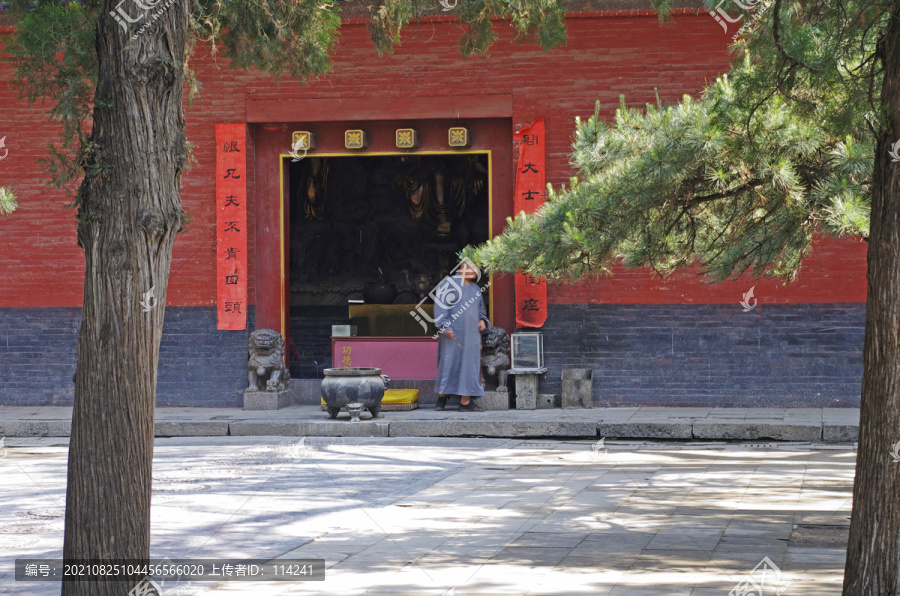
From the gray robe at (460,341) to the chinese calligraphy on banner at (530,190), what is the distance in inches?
23.1

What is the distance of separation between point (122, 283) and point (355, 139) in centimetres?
1085

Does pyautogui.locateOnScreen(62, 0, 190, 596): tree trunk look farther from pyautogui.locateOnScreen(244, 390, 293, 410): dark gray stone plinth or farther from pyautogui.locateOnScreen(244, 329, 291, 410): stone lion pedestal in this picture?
pyautogui.locateOnScreen(244, 390, 293, 410): dark gray stone plinth

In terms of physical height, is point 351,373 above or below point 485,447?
above

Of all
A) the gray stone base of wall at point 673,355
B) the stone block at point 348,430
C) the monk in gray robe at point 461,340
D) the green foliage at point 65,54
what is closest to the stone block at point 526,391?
the gray stone base of wall at point 673,355

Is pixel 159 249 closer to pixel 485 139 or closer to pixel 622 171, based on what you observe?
pixel 622 171

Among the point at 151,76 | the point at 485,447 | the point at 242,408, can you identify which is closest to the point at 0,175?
the point at 242,408

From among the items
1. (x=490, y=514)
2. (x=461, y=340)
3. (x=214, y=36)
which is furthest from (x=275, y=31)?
(x=461, y=340)

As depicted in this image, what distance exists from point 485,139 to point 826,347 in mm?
5646

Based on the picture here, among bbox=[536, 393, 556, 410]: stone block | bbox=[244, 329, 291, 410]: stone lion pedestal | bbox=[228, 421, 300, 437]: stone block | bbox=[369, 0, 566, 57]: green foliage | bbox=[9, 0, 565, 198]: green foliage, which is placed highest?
bbox=[369, 0, 566, 57]: green foliage

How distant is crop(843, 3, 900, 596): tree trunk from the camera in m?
4.23

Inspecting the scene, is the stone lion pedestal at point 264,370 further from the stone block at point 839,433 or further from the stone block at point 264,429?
the stone block at point 839,433

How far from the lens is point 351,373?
1319 cm

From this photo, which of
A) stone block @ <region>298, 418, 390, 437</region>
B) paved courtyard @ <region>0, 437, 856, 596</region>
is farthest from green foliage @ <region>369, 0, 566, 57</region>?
stone block @ <region>298, 418, 390, 437</region>

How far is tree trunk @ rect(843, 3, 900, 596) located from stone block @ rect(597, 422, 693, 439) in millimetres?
7852
